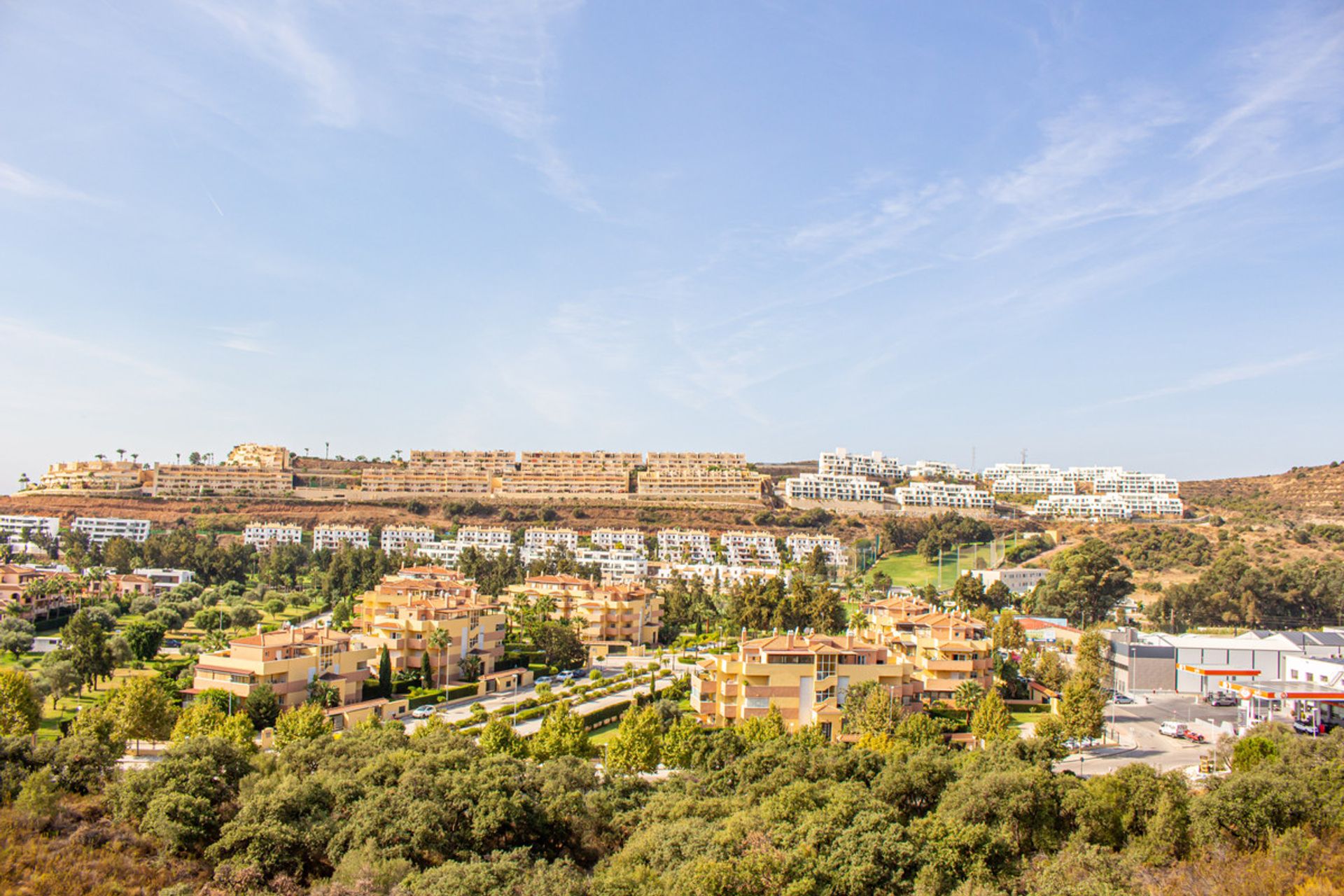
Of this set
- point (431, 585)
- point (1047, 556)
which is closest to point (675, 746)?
point (431, 585)

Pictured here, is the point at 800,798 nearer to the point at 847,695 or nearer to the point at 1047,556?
the point at 847,695

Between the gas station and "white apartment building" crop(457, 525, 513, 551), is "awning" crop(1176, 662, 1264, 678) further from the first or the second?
"white apartment building" crop(457, 525, 513, 551)

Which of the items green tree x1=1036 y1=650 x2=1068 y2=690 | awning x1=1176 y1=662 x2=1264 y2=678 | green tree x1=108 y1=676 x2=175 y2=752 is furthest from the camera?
awning x1=1176 y1=662 x2=1264 y2=678

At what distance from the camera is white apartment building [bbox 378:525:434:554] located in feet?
221

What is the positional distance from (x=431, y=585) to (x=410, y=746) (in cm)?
1739

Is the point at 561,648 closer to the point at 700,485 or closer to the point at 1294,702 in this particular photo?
the point at 1294,702

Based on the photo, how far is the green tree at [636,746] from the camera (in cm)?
2073

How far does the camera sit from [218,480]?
3241 inches

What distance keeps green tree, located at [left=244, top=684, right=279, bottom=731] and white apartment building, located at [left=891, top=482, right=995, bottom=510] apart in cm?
6735

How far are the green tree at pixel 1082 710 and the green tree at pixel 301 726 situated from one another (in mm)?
17918

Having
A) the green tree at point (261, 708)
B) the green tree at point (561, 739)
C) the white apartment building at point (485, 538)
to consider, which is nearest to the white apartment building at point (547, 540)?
the white apartment building at point (485, 538)

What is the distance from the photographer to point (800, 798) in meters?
16.1

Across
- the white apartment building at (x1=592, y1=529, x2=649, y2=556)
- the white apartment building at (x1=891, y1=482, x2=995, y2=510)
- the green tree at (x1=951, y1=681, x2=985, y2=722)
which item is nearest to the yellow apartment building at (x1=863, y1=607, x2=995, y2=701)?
the green tree at (x1=951, y1=681, x2=985, y2=722)

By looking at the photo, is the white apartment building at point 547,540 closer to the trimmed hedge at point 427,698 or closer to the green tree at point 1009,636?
the trimmed hedge at point 427,698
